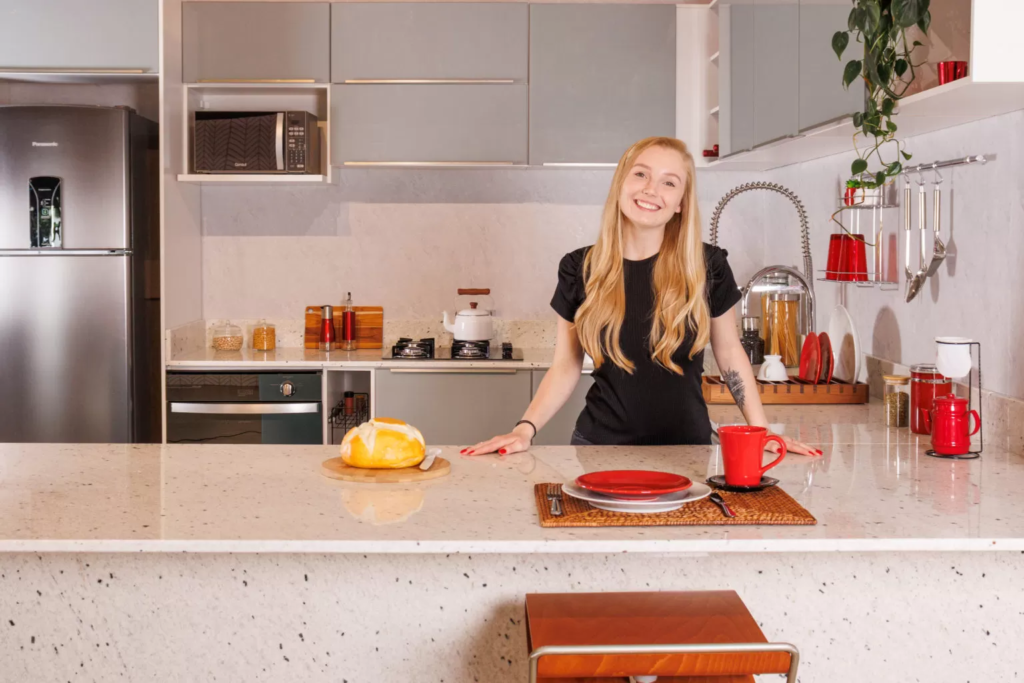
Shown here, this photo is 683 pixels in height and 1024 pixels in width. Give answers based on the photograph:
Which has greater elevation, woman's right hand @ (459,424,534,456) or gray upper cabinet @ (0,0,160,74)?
gray upper cabinet @ (0,0,160,74)

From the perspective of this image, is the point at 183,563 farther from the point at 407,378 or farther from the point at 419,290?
the point at 419,290

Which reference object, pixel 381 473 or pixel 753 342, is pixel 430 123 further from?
pixel 381 473

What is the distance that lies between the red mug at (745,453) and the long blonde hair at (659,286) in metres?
0.63

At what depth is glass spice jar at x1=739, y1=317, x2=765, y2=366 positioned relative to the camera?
331cm

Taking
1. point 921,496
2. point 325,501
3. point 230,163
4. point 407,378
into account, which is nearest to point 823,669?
point 921,496

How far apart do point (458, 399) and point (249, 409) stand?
74 cm

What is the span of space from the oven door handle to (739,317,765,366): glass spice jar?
4.99ft

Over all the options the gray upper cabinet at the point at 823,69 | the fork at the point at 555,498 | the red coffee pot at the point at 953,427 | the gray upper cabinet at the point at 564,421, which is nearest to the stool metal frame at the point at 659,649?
the fork at the point at 555,498

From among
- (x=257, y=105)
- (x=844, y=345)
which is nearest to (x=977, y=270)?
(x=844, y=345)

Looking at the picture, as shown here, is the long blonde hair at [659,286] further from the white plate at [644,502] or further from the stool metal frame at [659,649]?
the stool metal frame at [659,649]

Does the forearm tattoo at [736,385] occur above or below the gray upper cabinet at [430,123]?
below

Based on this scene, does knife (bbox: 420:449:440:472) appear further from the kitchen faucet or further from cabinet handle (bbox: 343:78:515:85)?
cabinet handle (bbox: 343:78:515:85)

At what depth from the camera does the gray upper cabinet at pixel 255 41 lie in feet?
12.0

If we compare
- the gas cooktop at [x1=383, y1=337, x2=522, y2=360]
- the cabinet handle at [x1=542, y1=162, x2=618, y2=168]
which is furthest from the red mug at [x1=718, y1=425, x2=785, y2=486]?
the cabinet handle at [x1=542, y1=162, x2=618, y2=168]
